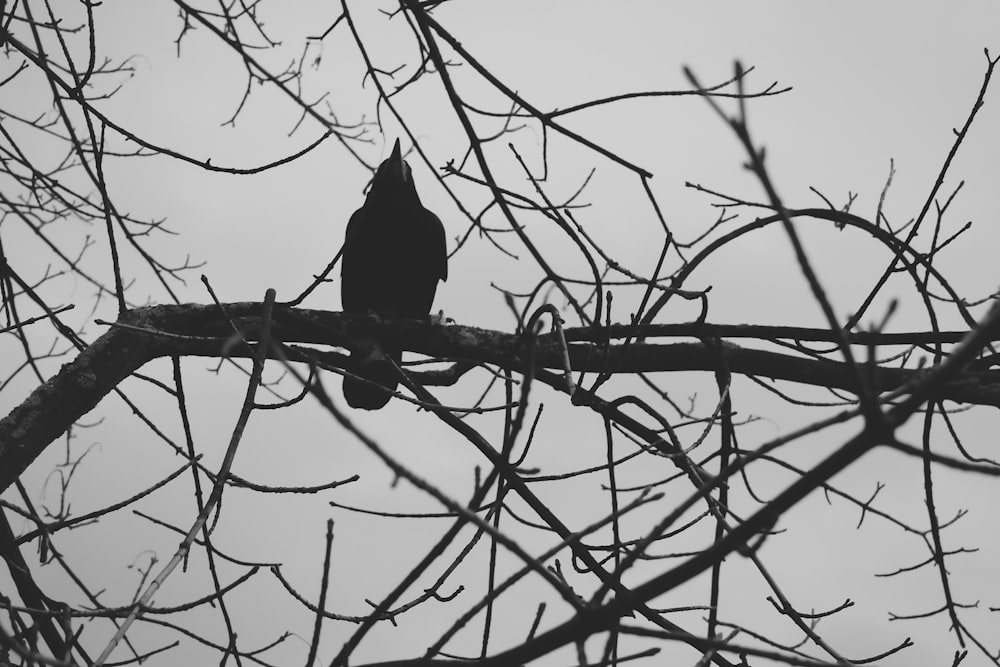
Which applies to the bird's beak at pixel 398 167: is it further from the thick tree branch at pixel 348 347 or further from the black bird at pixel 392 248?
the thick tree branch at pixel 348 347

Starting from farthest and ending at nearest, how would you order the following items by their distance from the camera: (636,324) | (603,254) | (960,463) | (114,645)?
(636,324) < (603,254) < (114,645) < (960,463)

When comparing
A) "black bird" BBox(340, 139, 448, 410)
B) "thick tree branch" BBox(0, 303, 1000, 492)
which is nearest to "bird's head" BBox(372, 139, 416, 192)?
"black bird" BBox(340, 139, 448, 410)

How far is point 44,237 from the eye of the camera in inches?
87.6

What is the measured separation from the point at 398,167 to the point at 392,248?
1.22 ft

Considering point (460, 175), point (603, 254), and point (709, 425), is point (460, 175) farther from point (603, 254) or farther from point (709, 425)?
point (709, 425)

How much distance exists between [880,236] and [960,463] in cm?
156

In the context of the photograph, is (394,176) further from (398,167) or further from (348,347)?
(348,347)

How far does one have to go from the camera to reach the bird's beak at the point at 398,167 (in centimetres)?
380

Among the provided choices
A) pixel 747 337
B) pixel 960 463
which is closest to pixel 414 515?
pixel 747 337

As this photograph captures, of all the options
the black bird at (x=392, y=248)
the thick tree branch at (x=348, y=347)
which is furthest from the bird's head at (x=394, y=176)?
the thick tree branch at (x=348, y=347)

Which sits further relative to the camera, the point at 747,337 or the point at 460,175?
the point at 747,337

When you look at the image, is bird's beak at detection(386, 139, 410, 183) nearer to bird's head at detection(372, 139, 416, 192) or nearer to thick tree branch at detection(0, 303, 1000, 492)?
bird's head at detection(372, 139, 416, 192)

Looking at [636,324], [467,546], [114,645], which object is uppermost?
[636,324]

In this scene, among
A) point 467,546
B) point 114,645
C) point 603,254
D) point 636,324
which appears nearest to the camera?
point 114,645
